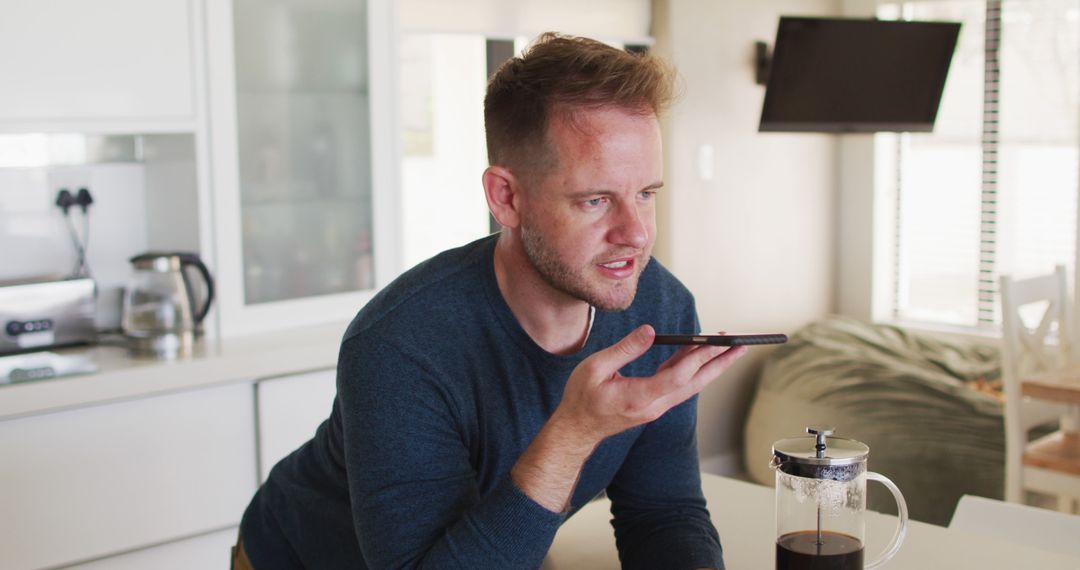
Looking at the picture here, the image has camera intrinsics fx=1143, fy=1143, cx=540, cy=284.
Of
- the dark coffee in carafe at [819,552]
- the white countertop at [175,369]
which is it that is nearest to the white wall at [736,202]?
the white countertop at [175,369]

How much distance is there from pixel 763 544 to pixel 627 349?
42cm

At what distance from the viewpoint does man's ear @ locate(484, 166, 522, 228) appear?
1332mm

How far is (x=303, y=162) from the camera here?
3.16m

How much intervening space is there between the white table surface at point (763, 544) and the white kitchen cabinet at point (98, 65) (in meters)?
1.68

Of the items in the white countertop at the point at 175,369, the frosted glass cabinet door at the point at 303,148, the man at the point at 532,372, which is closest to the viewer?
the man at the point at 532,372

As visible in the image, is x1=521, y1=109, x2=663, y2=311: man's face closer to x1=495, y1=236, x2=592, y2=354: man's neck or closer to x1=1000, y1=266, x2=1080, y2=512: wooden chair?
x1=495, y1=236, x2=592, y2=354: man's neck

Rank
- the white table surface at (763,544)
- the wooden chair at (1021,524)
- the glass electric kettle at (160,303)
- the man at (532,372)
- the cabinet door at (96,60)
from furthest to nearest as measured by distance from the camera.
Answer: the glass electric kettle at (160,303), the cabinet door at (96,60), the wooden chair at (1021,524), the white table surface at (763,544), the man at (532,372)

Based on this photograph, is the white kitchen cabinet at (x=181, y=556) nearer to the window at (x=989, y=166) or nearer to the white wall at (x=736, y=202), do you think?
the white wall at (x=736, y=202)

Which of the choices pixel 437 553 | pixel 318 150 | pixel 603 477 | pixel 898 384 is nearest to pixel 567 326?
pixel 603 477

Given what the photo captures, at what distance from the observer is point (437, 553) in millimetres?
1187

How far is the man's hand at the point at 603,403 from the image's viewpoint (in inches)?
44.4

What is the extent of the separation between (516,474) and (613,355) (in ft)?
0.57

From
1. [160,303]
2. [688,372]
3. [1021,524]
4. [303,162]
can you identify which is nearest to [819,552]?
[688,372]

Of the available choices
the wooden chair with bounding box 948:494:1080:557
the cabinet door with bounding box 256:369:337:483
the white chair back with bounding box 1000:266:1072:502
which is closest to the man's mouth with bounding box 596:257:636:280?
the wooden chair with bounding box 948:494:1080:557
